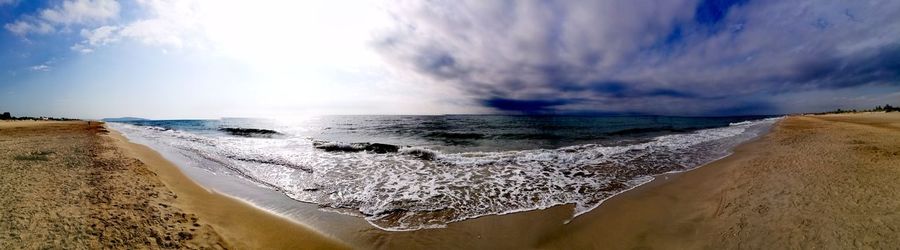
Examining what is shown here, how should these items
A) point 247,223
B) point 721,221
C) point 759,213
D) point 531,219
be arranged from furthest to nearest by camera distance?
point 531,219 → point 247,223 → point 759,213 → point 721,221

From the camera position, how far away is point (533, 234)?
5.64 m

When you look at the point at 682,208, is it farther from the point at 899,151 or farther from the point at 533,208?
the point at 899,151

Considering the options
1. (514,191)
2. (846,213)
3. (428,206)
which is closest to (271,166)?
(428,206)

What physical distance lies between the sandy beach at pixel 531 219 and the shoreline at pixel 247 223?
22 mm

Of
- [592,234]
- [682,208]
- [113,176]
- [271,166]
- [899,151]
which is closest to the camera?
[592,234]

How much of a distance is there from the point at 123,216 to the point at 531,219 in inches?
300

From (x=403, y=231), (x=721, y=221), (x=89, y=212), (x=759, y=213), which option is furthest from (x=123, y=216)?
(x=759, y=213)

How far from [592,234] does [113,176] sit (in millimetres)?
12176

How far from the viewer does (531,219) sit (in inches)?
252

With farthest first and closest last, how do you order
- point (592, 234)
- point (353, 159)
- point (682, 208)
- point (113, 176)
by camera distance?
point (353, 159), point (113, 176), point (682, 208), point (592, 234)

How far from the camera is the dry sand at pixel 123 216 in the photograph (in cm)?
448

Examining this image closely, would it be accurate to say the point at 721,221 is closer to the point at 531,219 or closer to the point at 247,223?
the point at 531,219

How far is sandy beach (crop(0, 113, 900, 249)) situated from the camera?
15.4ft

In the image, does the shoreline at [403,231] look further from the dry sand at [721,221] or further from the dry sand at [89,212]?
the dry sand at [89,212]
